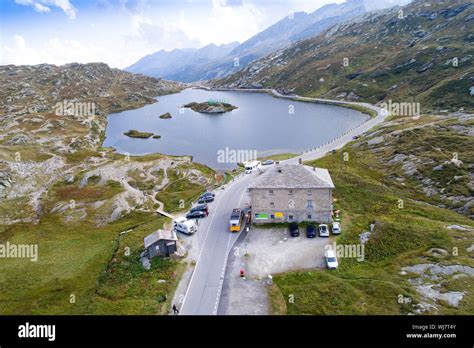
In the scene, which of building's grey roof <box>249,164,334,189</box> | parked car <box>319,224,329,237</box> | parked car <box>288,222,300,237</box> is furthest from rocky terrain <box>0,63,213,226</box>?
parked car <box>319,224,329,237</box>

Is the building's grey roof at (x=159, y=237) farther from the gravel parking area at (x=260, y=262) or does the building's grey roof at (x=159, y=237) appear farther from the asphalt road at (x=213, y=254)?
the gravel parking area at (x=260, y=262)

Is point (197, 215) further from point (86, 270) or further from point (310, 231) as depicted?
point (310, 231)

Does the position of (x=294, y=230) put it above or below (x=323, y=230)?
below

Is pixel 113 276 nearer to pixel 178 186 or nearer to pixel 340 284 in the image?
pixel 340 284

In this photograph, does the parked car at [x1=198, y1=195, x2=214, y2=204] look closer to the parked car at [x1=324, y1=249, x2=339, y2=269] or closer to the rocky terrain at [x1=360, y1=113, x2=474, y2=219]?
the parked car at [x1=324, y1=249, x2=339, y2=269]

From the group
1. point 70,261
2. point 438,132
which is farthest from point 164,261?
point 438,132

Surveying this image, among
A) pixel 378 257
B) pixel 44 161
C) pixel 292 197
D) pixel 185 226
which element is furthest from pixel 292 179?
pixel 44 161

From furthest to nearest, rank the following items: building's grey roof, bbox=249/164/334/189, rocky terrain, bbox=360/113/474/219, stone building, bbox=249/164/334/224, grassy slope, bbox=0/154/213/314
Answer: rocky terrain, bbox=360/113/474/219 < stone building, bbox=249/164/334/224 < building's grey roof, bbox=249/164/334/189 < grassy slope, bbox=0/154/213/314
